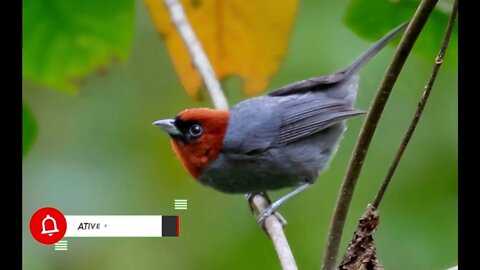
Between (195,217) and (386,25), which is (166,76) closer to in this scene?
(195,217)

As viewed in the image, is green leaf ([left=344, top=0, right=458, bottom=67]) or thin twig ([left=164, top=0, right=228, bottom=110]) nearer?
green leaf ([left=344, top=0, right=458, bottom=67])

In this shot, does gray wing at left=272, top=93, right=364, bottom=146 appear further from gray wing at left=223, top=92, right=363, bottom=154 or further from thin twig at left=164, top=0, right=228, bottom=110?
thin twig at left=164, top=0, right=228, bottom=110

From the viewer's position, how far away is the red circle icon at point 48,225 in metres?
2.54

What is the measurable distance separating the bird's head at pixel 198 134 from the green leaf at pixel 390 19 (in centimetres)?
55

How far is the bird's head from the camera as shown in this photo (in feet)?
7.84

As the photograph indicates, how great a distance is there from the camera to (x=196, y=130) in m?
2.41

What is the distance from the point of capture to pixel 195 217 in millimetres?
2566

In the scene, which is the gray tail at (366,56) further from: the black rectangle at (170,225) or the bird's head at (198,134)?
the black rectangle at (170,225)

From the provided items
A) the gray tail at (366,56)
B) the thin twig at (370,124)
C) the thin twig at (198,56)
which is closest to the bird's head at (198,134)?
the thin twig at (198,56)

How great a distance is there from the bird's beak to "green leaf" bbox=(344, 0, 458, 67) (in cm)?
65

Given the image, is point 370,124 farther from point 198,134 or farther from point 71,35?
point 71,35

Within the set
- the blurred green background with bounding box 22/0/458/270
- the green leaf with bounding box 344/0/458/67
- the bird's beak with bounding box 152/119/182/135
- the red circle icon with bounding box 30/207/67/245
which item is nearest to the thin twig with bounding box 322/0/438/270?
the green leaf with bounding box 344/0/458/67

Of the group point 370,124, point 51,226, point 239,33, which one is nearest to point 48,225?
point 51,226

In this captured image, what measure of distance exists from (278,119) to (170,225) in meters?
0.53
